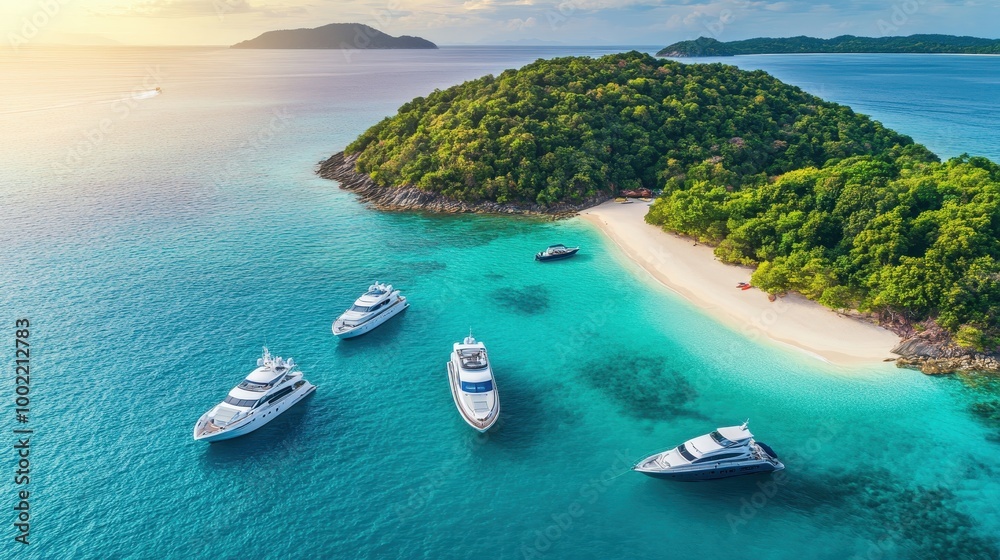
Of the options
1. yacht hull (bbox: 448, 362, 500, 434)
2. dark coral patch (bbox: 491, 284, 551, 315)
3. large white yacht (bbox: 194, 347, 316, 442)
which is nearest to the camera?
large white yacht (bbox: 194, 347, 316, 442)

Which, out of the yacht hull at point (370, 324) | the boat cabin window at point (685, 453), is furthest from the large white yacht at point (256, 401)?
the boat cabin window at point (685, 453)

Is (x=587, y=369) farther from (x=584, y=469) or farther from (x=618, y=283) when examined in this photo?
(x=618, y=283)

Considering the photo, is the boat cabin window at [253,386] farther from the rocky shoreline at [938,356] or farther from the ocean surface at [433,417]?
the rocky shoreline at [938,356]

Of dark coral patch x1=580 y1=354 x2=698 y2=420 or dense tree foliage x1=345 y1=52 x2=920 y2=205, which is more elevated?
dense tree foliage x1=345 y1=52 x2=920 y2=205

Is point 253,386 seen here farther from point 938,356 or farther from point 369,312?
point 938,356

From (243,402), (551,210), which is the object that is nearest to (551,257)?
(551,210)

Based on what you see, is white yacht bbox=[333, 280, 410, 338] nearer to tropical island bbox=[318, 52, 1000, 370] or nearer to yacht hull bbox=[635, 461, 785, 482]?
yacht hull bbox=[635, 461, 785, 482]

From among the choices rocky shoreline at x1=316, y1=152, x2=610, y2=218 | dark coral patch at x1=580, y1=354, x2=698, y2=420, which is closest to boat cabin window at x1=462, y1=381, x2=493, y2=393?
dark coral patch at x1=580, y1=354, x2=698, y2=420
